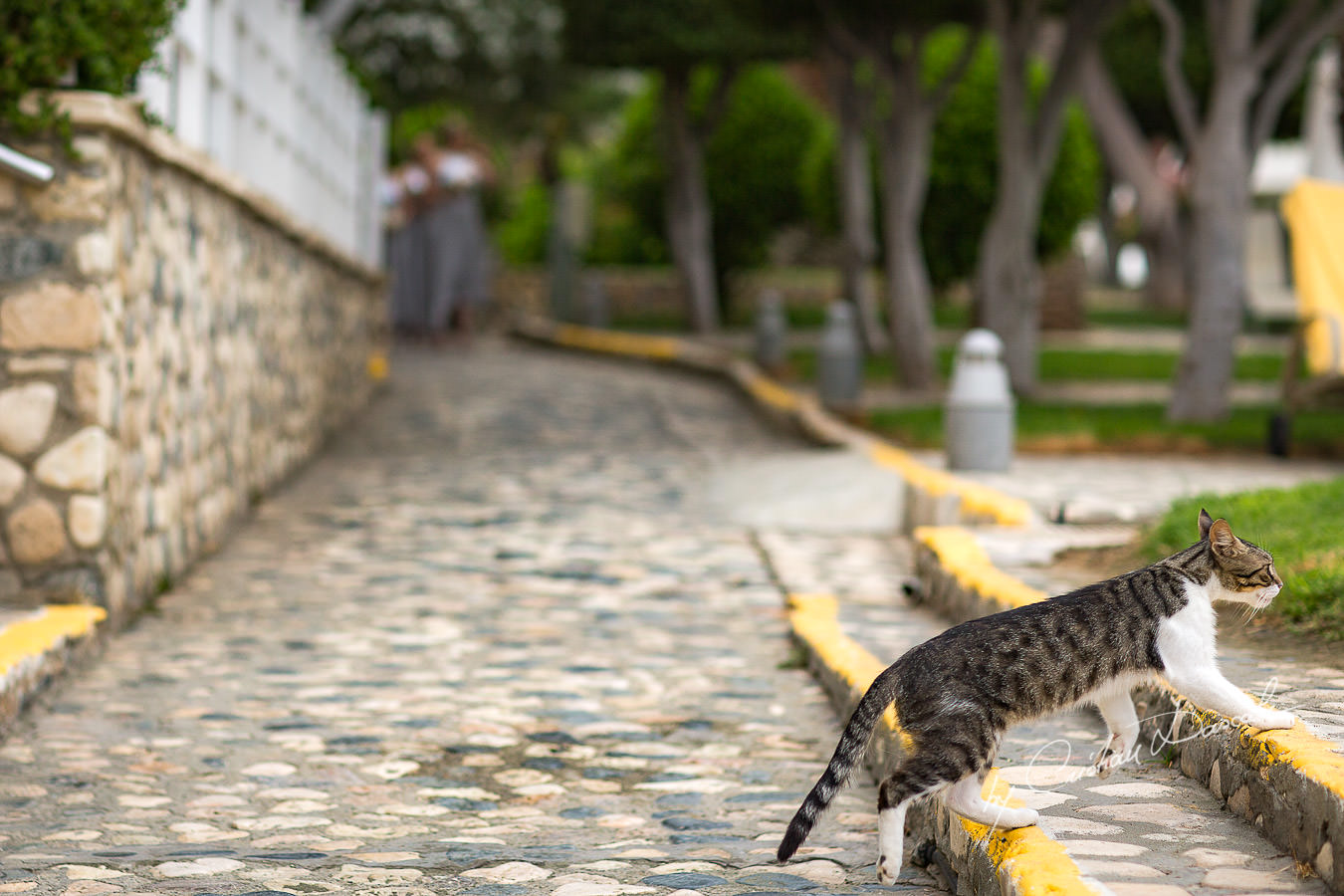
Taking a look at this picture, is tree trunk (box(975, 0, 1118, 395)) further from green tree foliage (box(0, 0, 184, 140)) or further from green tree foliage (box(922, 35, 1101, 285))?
green tree foliage (box(0, 0, 184, 140))

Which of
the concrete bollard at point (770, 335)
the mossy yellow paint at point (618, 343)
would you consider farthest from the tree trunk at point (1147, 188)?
the concrete bollard at point (770, 335)

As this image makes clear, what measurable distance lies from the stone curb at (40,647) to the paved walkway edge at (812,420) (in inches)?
148

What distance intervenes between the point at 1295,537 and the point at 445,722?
3.01 metres

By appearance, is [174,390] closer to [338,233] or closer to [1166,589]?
[1166,589]

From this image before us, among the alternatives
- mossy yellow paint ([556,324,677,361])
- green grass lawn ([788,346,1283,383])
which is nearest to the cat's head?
green grass lawn ([788,346,1283,383])

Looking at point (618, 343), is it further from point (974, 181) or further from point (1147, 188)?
point (1147, 188)

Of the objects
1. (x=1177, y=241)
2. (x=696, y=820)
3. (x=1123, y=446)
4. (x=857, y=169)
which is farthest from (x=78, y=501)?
(x=1177, y=241)

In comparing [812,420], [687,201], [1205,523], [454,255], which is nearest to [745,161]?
[687,201]

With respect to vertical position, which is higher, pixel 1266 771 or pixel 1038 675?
pixel 1038 675

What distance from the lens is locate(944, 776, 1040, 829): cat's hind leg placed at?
3520mm

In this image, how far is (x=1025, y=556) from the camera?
655 cm

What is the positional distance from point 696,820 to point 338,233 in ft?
34.2

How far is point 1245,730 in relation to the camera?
12.2 ft

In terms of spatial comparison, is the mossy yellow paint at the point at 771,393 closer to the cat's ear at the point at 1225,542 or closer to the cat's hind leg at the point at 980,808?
the cat's ear at the point at 1225,542
